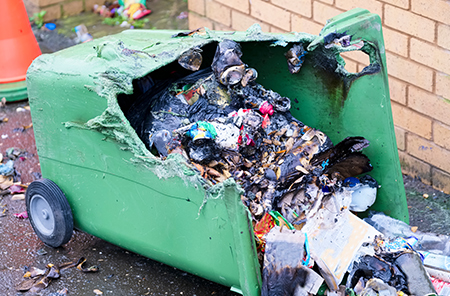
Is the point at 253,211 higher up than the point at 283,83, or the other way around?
the point at 283,83

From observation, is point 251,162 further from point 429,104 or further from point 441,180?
point 441,180

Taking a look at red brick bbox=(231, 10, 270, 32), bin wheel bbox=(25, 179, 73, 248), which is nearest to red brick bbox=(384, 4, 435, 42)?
red brick bbox=(231, 10, 270, 32)

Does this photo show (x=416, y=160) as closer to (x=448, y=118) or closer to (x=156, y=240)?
(x=448, y=118)

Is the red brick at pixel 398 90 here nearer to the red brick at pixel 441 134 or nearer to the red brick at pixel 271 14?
the red brick at pixel 441 134

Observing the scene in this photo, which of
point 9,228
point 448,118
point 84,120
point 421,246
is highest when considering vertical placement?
point 84,120

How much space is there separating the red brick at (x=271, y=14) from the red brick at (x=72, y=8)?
330 centimetres

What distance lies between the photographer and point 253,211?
289cm

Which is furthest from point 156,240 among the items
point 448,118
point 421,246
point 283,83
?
point 448,118

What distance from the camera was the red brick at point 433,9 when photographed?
355 centimetres

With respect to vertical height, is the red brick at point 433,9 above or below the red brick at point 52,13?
above

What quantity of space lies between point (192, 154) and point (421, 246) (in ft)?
4.69

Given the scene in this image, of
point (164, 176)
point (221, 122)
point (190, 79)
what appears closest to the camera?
point (164, 176)

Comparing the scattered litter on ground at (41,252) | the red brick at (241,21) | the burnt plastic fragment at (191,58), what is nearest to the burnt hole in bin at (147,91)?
the burnt plastic fragment at (191,58)

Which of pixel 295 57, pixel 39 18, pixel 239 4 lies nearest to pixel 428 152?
pixel 295 57
